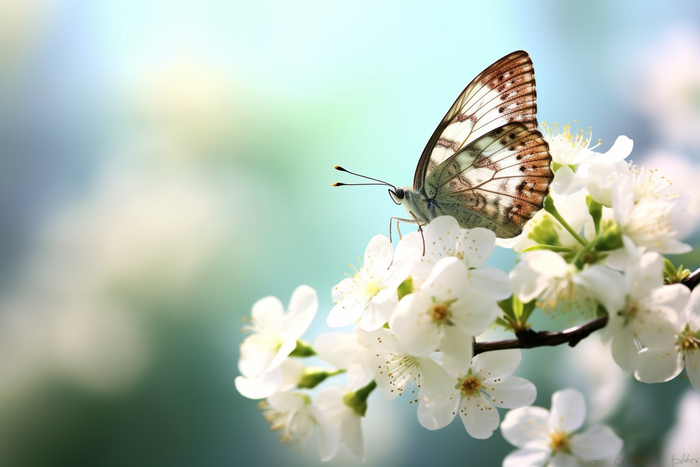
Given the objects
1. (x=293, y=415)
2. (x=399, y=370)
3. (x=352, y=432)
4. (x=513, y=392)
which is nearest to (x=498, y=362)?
(x=513, y=392)

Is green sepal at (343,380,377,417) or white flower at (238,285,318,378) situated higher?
white flower at (238,285,318,378)

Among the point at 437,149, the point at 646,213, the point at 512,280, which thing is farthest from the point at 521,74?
the point at 512,280

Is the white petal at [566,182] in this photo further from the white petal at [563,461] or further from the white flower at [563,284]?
the white petal at [563,461]

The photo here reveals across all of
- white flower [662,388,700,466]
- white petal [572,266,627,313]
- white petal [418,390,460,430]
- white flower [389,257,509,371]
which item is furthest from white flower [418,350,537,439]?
white flower [662,388,700,466]

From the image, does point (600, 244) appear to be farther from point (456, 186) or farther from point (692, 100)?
point (692, 100)

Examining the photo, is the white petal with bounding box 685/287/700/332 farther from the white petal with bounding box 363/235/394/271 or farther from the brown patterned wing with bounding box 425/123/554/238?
the white petal with bounding box 363/235/394/271
